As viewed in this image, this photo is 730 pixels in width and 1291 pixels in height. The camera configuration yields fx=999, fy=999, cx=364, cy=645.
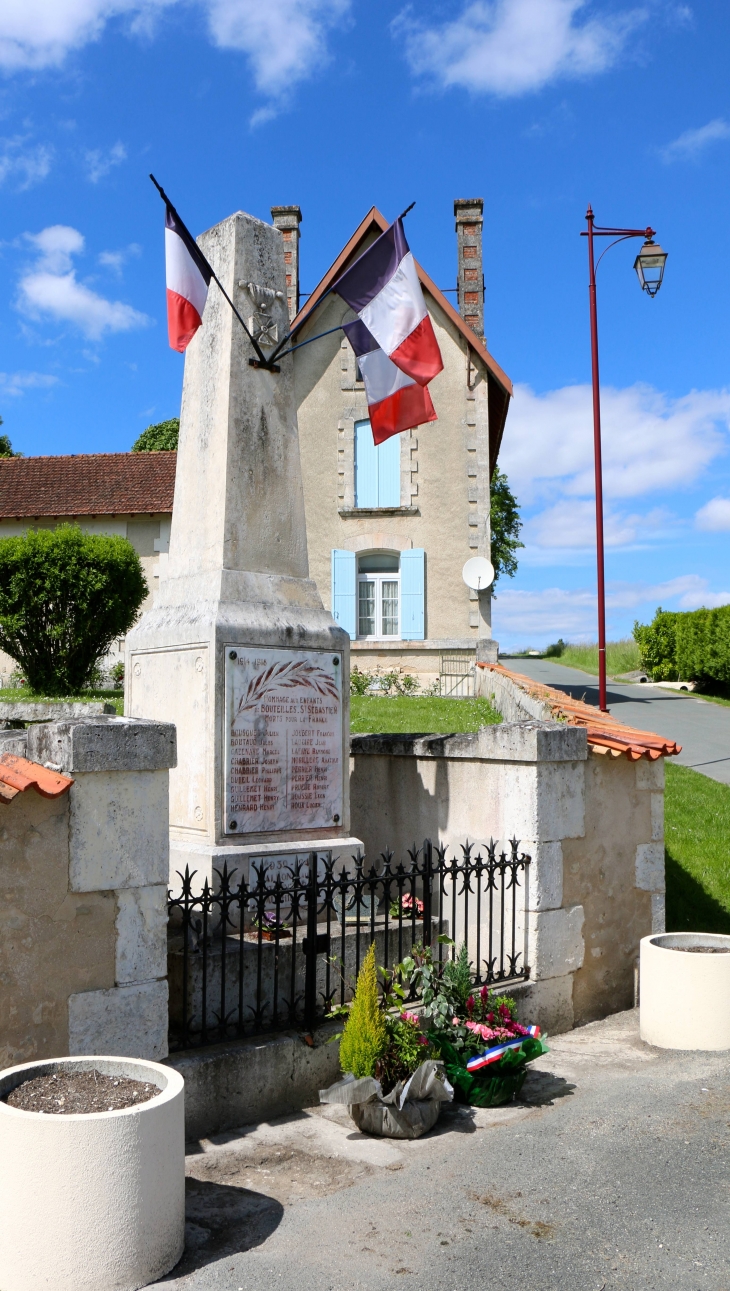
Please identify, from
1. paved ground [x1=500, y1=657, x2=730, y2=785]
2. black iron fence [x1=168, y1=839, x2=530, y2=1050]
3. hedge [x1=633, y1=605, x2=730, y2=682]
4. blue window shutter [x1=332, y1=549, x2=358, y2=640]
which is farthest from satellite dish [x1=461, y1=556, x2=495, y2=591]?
black iron fence [x1=168, y1=839, x2=530, y2=1050]

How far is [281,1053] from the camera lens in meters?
4.68

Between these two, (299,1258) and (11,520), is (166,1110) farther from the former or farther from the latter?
(11,520)

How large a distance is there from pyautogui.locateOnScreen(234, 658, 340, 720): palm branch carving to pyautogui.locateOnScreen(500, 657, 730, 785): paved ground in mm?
8051

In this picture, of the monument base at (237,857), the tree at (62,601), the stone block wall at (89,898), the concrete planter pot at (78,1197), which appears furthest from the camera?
the tree at (62,601)

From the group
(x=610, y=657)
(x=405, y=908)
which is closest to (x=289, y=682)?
(x=405, y=908)

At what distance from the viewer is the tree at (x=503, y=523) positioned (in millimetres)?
38125

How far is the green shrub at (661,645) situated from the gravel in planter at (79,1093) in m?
27.7

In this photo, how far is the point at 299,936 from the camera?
5.34 meters

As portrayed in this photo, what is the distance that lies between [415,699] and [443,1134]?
1162 centimetres

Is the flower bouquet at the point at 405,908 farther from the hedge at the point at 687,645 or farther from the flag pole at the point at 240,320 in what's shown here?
the hedge at the point at 687,645

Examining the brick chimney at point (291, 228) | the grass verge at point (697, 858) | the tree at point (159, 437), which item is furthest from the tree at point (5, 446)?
the grass verge at point (697, 858)

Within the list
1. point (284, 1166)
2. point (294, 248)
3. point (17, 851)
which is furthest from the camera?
point (294, 248)

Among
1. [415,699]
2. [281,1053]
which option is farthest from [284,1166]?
[415,699]

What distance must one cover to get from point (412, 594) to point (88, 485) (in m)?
8.66
